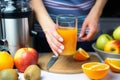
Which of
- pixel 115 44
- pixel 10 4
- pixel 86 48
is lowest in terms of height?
pixel 86 48

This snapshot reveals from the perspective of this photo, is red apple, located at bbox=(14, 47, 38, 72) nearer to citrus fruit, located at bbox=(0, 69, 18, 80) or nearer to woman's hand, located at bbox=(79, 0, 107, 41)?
citrus fruit, located at bbox=(0, 69, 18, 80)

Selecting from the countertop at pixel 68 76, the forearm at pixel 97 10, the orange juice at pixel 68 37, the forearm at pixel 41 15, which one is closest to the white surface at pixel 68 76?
the countertop at pixel 68 76

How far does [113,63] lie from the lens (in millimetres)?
1173

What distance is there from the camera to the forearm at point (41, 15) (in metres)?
1.36

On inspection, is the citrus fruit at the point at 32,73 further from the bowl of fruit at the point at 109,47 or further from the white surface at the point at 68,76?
the bowl of fruit at the point at 109,47

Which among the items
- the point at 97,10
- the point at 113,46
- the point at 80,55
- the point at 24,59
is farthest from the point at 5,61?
the point at 97,10

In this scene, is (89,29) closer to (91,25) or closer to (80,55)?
(91,25)

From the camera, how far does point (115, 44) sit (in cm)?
124

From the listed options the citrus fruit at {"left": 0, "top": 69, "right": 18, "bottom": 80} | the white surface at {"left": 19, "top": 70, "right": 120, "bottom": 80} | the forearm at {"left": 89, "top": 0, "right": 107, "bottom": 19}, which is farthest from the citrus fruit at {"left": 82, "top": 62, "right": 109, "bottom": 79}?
the forearm at {"left": 89, "top": 0, "right": 107, "bottom": 19}

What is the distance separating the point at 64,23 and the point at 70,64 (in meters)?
0.19

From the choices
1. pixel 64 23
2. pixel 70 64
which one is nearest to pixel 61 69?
pixel 70 64

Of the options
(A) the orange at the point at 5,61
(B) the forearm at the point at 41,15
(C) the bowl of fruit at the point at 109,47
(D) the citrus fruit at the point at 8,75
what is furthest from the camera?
(B) the forearm at the point at 41,15

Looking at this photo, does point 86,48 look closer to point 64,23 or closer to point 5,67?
point 64,23

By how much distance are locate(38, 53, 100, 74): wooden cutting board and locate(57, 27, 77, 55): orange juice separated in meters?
0.06
